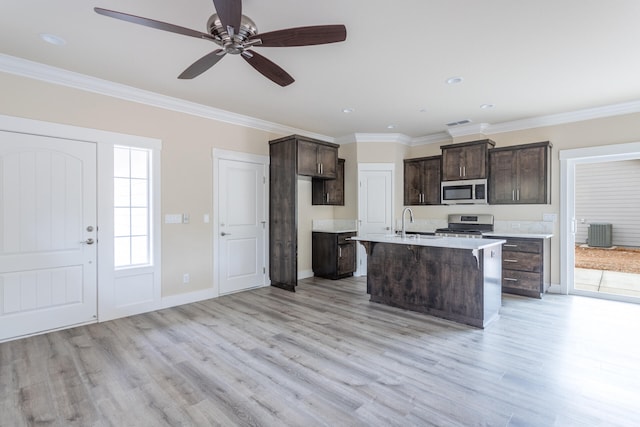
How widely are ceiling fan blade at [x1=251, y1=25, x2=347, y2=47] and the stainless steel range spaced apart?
13.0 feet

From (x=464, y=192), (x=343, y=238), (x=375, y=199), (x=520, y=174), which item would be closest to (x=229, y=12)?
(x=343, y=238)

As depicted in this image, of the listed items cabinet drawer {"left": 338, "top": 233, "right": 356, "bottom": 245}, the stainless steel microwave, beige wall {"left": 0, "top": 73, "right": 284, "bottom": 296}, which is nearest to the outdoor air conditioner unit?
the stainless steel microwave

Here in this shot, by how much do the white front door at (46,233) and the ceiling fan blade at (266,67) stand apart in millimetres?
2339

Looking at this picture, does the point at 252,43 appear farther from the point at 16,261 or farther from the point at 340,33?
the point at 16,261

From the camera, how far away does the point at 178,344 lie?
3.06 meters

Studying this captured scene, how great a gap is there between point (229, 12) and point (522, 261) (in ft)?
16.0

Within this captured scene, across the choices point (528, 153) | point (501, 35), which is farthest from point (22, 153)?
point (528, 153)

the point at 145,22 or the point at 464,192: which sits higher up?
the point at 145,22

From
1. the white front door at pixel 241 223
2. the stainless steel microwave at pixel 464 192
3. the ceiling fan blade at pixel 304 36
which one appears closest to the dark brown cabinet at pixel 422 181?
the stainless steel microwave at pixel 464 192

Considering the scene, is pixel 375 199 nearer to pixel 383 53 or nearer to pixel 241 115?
pixel 241 115

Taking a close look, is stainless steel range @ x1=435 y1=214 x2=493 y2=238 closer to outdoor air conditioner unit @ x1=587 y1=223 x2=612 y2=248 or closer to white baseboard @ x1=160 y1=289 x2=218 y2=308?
white baseboard @ x1=160 y1=289 x2=218 y2=308

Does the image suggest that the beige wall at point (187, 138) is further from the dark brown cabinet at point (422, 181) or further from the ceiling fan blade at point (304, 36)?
the ceiling fan blade at point (304, 36)

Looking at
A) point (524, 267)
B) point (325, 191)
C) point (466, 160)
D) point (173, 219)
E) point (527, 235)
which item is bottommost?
point (524, 267)

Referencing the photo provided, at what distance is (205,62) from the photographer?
103 inches
